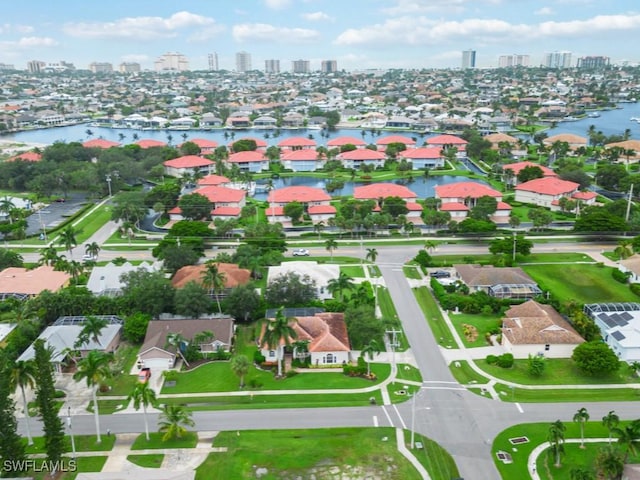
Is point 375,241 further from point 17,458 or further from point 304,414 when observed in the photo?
point 17,458

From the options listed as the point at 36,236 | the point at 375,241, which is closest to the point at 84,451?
the point at 375,241

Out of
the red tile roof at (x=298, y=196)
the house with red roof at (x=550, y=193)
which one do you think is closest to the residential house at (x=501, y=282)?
the red tile roof at (x=298, y=196)

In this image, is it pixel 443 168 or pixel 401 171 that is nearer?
pixel 401 171

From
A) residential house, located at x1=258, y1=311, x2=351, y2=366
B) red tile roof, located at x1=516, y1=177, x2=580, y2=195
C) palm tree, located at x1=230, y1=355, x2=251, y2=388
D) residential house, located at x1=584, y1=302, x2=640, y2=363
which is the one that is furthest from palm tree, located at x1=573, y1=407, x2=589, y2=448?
red tile roof, located at x1=516, y1=177, x2=580, y2=195

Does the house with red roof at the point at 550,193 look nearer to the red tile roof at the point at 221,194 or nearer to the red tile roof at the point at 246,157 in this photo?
the red tile roof at the point at 221,194

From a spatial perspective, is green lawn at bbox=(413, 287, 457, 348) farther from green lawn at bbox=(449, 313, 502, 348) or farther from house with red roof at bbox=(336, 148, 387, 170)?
house with red roof at bbox=(336, 148, 387, 170)

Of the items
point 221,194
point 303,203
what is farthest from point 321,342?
point 221,194
